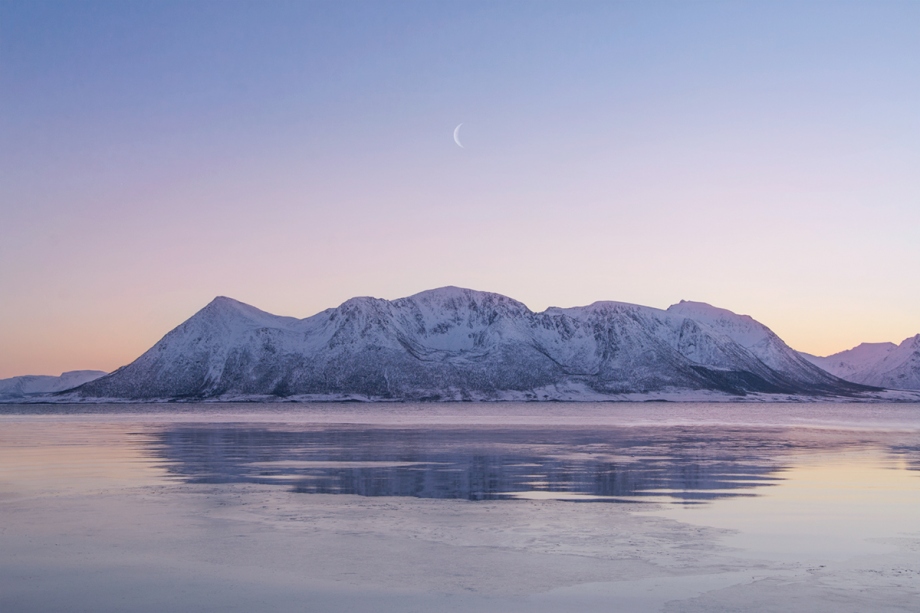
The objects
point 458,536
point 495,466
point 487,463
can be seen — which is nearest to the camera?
point 458,536

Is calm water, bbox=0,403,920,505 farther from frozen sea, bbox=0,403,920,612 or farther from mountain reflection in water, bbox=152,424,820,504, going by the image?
frozen sea, bbox=0,403,920,612

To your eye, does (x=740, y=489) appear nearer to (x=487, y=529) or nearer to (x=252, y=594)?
(x=487, y=529)

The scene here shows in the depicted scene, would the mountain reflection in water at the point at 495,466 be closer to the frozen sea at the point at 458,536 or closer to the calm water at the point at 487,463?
the calm water at the point at 487,463

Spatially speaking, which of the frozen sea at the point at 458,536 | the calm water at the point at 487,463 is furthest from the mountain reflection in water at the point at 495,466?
the frozen sea at the point at 458,536

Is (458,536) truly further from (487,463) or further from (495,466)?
(487,463)

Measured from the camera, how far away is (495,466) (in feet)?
126

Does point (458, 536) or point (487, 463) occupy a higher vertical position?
point (487, 463)

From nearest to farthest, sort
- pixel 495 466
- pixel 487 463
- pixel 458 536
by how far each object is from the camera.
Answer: pixel 458 536, pixel 495 466, pixel 487 463

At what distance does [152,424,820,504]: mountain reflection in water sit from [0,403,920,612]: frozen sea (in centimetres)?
24

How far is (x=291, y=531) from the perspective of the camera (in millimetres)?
20906

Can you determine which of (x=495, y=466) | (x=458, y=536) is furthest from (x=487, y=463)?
(x=458, y=536)

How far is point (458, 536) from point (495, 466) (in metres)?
18.2

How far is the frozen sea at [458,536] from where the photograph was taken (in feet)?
48.9

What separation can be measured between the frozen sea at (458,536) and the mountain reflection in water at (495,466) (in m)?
0.24
